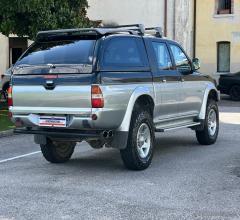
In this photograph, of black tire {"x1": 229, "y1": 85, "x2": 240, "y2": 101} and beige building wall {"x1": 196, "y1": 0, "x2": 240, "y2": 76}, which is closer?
black tire {"x1": 229, "y1": 85, "x2": 240, "y2": 101}

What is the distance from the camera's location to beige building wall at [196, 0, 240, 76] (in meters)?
31.8

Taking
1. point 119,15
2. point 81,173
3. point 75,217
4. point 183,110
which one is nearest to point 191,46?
point 119,15

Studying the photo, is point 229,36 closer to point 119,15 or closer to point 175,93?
point 119,15

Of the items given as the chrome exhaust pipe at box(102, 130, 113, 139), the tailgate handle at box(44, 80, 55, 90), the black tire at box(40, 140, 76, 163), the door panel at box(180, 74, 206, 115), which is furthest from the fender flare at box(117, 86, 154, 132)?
the door panel at box(180, 74, 206, 115)

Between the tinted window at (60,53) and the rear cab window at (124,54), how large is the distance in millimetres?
242

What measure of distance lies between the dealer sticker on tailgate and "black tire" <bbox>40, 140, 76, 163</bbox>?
0.87 m

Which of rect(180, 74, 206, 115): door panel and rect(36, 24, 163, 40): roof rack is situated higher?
rect(36, 24, 163, 40): roof rack

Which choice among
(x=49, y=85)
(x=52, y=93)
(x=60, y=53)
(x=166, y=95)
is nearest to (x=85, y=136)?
(x=52, y=93)

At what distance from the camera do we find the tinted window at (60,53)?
26.9ft

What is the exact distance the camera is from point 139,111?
28.0 ft

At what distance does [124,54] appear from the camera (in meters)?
8.63

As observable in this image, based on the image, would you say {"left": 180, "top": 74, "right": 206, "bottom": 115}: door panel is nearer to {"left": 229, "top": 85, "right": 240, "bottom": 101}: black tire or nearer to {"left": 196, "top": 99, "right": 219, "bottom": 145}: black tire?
{"left": 196, "top": 99, "right": 219, "bottom": 145}: black tire

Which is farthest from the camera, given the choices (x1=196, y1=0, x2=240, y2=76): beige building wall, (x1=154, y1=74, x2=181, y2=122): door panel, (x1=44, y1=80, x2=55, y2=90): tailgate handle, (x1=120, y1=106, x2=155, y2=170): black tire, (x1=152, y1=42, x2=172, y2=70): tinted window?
(x1=196, y1=0, x2=240, y2=76): beige building wall

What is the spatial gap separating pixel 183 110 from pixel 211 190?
301 centimetres
